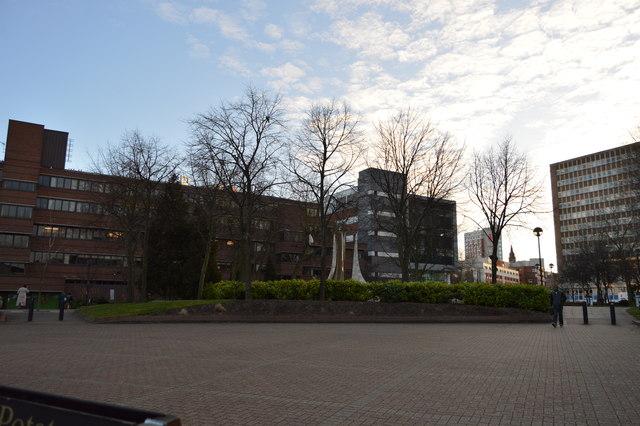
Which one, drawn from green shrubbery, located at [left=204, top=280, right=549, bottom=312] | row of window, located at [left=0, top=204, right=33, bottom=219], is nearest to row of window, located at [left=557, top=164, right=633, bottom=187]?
green shrubbery, located at [left=204, top=280, right=549, bottom=312]

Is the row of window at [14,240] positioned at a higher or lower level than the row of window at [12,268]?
higher

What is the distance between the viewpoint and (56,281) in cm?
5462

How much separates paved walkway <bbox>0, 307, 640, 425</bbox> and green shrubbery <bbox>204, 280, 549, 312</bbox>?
10608 millimetres

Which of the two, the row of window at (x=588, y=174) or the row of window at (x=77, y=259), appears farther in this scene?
the row of window at (x=588, y=174)

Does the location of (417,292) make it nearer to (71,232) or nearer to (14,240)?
(71,232)

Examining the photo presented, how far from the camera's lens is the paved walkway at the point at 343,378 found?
5.45 meters

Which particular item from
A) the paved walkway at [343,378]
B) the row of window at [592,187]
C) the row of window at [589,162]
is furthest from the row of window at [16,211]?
the row of window at [589,162]

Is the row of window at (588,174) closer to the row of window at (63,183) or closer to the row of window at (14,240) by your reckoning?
the row of window at (63,183)

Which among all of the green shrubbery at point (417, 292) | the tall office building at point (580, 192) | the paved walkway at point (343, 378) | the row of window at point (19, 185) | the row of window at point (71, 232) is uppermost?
the tall office building at point (580, 192)

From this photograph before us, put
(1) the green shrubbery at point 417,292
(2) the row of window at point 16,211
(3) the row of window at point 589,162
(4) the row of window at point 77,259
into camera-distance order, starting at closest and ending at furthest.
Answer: (1) the green shrubbery at point 417,292, (2) the row of window at point 16,211, (4) the row of window at point 77,259, (3) the row of window at point 589,162

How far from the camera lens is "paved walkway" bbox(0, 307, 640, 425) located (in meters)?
5.45

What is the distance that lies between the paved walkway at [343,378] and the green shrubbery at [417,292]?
1061 centimetres

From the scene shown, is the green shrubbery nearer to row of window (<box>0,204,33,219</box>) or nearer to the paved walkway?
the paved walkway

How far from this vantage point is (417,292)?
24719mm
